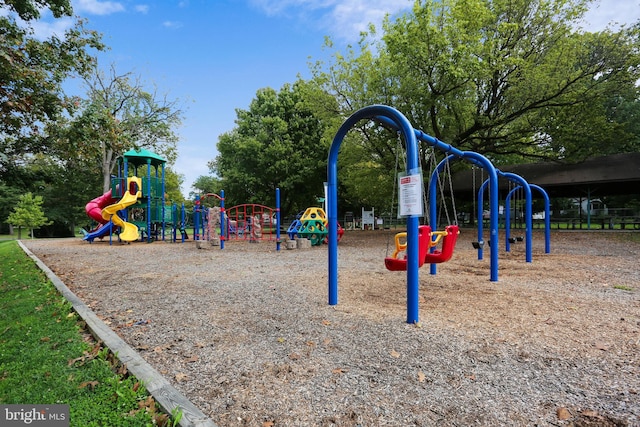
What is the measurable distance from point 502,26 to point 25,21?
15.0 meters

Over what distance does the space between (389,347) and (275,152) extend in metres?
24.2

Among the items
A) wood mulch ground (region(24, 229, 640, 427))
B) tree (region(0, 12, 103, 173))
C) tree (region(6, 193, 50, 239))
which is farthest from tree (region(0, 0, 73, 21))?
tree (region(6, 193, 50, 239))

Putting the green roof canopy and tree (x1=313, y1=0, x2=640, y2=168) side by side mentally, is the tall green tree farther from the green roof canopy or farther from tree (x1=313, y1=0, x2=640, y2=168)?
tree (x1=313, y1=0, x2=640, y2=168)

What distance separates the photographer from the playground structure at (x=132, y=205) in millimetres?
16734

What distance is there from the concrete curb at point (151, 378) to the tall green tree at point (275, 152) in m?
22.9

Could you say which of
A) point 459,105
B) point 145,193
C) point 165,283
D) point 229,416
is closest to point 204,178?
point 145,193

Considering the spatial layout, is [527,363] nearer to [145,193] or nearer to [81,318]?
[81,318]

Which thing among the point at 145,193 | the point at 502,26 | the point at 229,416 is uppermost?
the point at 502,26

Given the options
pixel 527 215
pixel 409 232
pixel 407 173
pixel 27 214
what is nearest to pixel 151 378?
pixel 409 232

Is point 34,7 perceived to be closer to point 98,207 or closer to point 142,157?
point 142,157

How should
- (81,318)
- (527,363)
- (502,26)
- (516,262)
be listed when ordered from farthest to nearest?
(502,26)
(516,262)
(81,318)
(527,363)

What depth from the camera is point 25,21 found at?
8.52 meters

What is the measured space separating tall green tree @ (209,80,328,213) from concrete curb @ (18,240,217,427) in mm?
22921

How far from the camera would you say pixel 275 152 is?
26484mm
